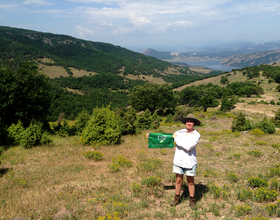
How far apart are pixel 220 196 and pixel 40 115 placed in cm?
1923

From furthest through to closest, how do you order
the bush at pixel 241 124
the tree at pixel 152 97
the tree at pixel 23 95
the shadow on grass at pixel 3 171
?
the tree at pixel 152 97
the bush at pixel 241 124
the tree at pixel 23 95
the shadow on grass at pixel 3 171

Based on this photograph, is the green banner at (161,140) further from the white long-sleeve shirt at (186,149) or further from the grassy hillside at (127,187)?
the white long-sleeve shirt at (186,149)

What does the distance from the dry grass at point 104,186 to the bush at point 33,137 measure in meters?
1.18

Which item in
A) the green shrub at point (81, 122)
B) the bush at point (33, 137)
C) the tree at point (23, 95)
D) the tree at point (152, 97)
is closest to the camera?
the bush at point (33, 137)

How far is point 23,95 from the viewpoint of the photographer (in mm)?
16719

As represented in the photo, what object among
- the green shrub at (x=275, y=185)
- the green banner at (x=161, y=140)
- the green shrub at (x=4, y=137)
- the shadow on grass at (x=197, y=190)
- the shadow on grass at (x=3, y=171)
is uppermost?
the green banner at (x=161, y=140)

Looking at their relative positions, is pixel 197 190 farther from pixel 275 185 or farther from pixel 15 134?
pixel 15 134

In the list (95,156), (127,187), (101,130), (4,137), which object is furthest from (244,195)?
(4,137)

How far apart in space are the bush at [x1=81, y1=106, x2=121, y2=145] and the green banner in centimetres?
561

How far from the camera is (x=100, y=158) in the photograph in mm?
8102

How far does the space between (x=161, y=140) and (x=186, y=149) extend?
1.63m

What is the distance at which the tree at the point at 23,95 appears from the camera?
1577 centimetres

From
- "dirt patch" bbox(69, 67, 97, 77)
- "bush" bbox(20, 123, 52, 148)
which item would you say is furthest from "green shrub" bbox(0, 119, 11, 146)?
"dirt patch" bbox(69, 67, 97, 77)

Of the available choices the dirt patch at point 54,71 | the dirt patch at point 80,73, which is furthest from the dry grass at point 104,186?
the dirt patch at point 80,73
